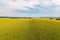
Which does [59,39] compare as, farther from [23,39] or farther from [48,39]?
[23,39]

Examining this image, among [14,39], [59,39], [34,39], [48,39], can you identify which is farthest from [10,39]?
[59,39]

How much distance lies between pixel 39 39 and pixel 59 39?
1410 millimetres

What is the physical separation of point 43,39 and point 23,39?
1441 millimetres

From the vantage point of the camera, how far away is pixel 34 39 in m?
11.5

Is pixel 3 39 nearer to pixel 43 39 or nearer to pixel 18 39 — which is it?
pixel 18 39

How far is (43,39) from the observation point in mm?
11672

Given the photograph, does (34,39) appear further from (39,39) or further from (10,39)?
(10,39)

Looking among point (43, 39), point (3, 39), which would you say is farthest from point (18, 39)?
point (43, 39)

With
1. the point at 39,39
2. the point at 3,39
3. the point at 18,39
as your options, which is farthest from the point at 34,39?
the point at 3,39

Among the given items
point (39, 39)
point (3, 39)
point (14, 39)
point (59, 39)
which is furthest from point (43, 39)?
point (3, 39)

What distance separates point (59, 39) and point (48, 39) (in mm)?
773

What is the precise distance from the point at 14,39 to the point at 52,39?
2.70 metres

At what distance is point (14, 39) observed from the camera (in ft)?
37.8

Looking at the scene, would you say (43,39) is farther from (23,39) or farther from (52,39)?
(23,39)
